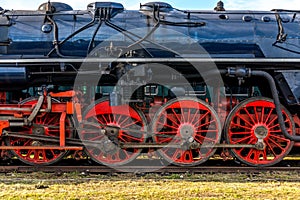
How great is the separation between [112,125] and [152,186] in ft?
5.80

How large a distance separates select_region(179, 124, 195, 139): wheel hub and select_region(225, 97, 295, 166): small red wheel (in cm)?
69

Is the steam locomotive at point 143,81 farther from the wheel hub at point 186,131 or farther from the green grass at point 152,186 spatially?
the green grass at point 152,186

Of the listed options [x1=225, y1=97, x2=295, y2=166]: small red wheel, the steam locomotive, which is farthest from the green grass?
the steam locomotive

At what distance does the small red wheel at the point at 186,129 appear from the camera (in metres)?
7.70

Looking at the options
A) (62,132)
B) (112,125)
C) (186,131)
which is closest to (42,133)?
(62,132)

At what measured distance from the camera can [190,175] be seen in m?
7.25

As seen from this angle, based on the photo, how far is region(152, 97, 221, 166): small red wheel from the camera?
7.70m

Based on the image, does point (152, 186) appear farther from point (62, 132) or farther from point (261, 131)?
point (261, 131)

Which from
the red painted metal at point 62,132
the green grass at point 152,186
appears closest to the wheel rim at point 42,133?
the red painted metal at point 62,132

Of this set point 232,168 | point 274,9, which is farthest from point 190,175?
point 274,9

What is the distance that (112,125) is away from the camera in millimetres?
7727

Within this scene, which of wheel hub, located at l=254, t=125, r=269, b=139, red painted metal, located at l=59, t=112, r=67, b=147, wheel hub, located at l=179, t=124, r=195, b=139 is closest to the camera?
red painted metal, located at l=59, t=112, r=67, b=147

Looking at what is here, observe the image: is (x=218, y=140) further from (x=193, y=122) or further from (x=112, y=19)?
(x=112, y=19)

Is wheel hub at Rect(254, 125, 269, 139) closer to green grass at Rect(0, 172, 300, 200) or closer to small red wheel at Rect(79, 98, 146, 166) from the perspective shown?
green grass at Rect(0, 172, 300, 200)
